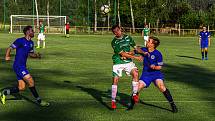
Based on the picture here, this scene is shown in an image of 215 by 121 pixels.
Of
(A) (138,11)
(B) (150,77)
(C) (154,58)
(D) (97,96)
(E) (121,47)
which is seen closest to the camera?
(C) (154,58)

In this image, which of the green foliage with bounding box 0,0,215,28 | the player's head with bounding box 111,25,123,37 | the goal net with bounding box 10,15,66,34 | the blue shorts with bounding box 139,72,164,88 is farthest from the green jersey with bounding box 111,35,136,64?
the green foliage with bounding box 0,0,215,28

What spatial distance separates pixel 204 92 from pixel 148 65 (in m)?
4.10

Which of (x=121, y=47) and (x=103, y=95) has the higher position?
(x=121, y=47)

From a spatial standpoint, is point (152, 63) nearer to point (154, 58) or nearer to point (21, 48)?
point (154, 58)

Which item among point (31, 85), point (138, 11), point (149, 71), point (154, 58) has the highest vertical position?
point (138, 11)

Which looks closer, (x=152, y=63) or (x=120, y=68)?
(x=152, y=63)

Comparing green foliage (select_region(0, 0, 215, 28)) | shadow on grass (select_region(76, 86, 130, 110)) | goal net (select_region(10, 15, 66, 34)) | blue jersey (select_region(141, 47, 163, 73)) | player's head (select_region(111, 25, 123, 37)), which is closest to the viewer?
blue jersey (select_region(141, 47, 163, 73))

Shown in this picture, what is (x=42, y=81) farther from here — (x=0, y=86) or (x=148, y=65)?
(x=148, y=65)

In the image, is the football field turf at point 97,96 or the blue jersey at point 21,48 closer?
the football field turf at point 97,96

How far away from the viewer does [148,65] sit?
33.9 feet

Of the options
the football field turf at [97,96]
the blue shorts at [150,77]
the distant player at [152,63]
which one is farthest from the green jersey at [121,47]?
the football field turf at [97,96]

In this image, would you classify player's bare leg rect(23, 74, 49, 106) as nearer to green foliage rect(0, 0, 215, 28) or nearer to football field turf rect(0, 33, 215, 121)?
football field turf rect(0, 33, 215, 121)

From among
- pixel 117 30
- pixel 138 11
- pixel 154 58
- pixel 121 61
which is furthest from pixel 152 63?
pixel 138 11

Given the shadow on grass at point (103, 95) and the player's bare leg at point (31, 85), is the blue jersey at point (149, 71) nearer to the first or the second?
the shadow on grass at point (103, 95)
